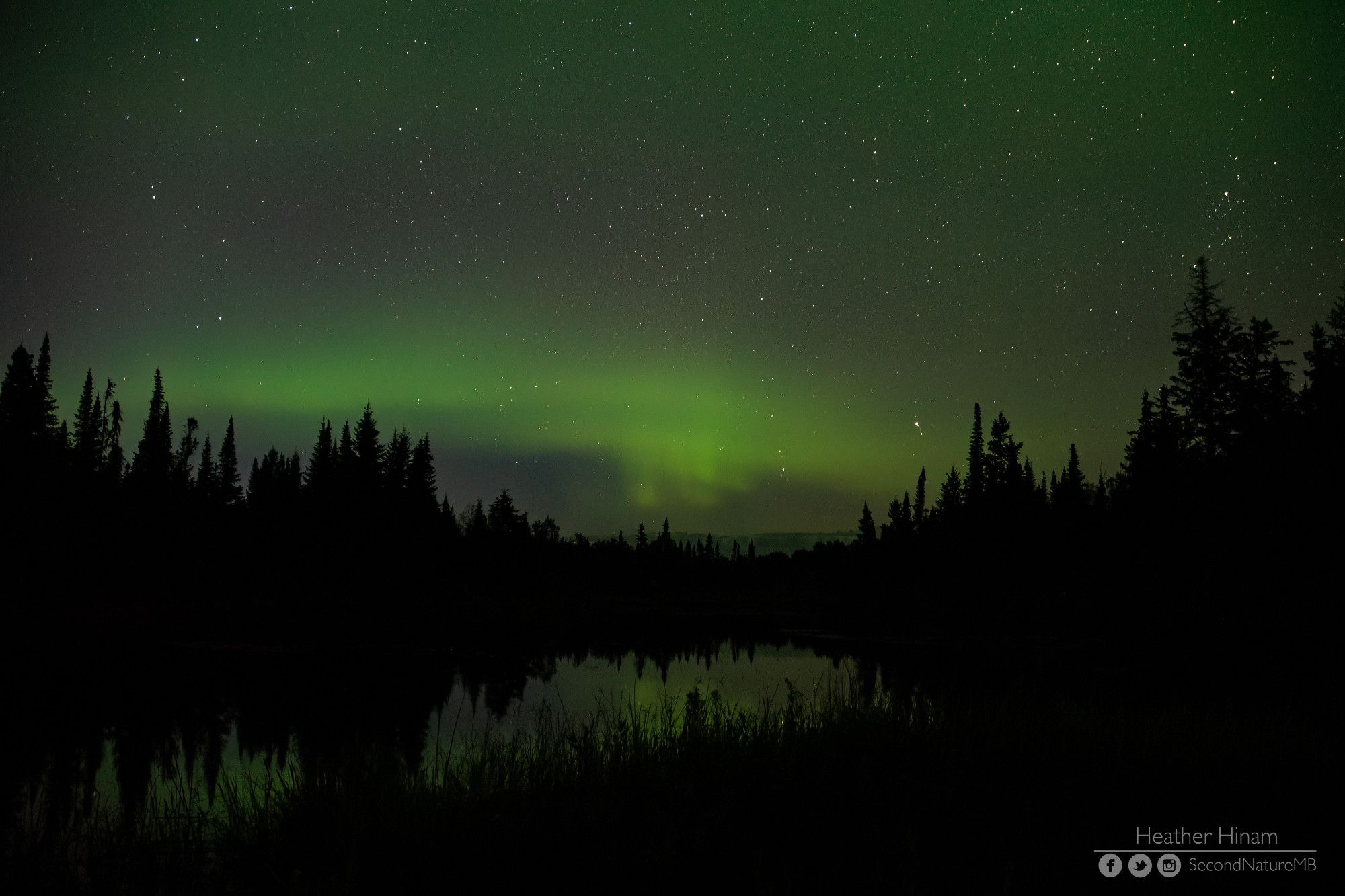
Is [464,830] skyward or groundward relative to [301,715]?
skyward

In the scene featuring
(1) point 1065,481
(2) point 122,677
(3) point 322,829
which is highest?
(1) point 1065,481

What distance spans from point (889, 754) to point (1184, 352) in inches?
1810

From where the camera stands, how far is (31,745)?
16.0 m

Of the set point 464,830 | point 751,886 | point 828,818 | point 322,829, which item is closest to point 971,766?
point 828,818

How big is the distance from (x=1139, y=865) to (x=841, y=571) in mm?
111668

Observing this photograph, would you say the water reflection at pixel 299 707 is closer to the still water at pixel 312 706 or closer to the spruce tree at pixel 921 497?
the still water at pixel 312 706

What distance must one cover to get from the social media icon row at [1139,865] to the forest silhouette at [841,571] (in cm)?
3553

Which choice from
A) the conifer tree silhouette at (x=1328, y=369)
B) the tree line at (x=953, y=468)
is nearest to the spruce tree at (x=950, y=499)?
the tree line at (x=953, y=468)

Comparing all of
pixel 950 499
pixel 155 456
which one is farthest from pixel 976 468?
pixel 155 456

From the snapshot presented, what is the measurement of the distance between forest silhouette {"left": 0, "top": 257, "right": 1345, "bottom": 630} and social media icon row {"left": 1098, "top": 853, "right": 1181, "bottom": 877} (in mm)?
35532

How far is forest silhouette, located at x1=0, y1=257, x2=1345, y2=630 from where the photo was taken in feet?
134

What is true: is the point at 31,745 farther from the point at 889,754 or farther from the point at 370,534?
the point at 370,534

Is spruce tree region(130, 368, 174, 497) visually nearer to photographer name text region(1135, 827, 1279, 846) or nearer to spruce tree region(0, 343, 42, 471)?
spruce tree region(0, 343, 42, 471)

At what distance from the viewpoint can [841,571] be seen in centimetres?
11562
